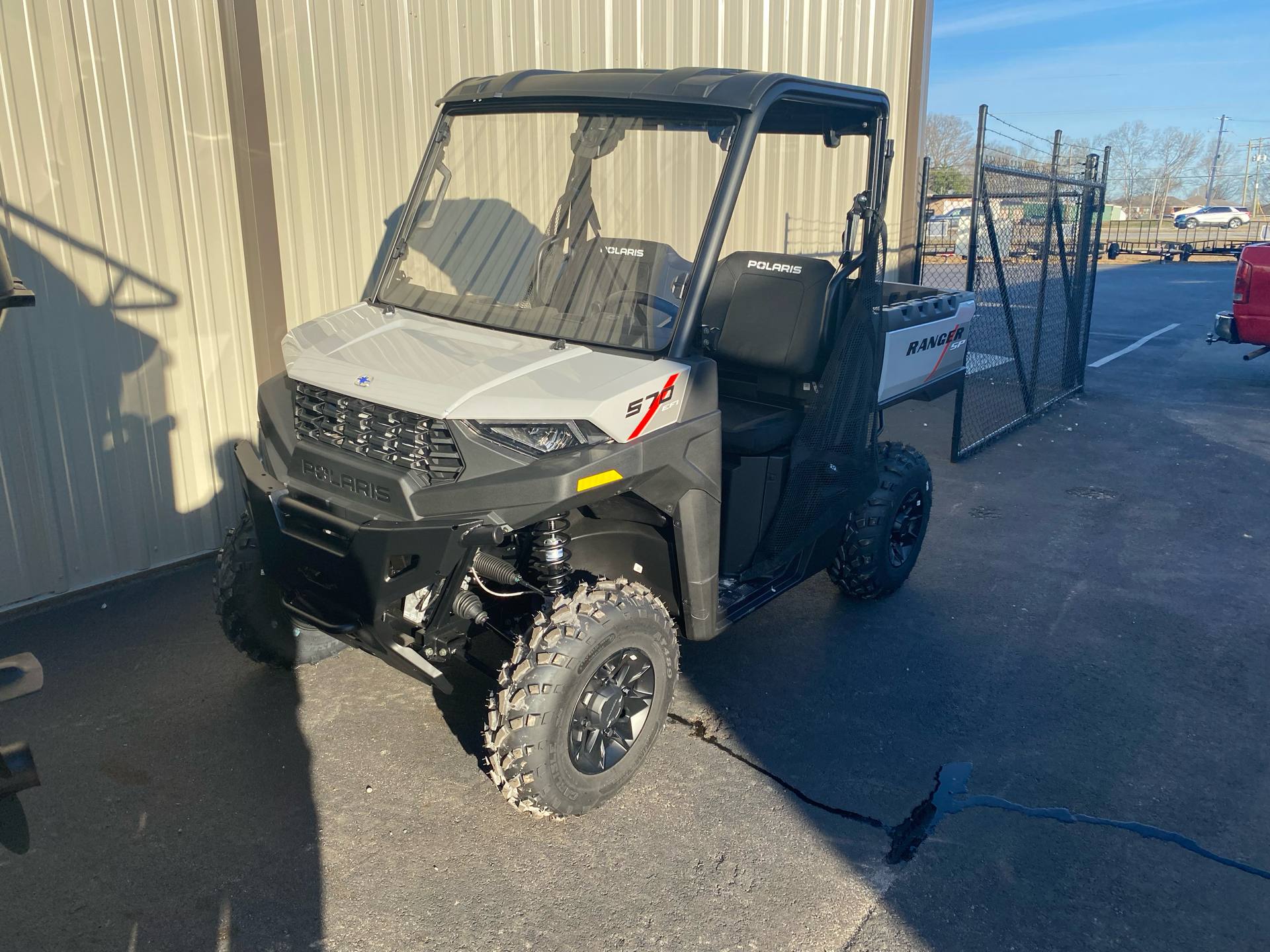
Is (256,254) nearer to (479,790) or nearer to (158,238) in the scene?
(158,238)

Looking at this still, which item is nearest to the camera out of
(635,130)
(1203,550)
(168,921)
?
(168,921)

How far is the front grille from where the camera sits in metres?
3.00

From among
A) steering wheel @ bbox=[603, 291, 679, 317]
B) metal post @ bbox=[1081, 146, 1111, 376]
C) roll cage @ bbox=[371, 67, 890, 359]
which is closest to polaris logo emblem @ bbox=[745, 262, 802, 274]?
roll cage @ bbox=[371, 67, 890, 359]

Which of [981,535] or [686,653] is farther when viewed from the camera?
[981,535]

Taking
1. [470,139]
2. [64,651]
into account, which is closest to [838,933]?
[470,139]

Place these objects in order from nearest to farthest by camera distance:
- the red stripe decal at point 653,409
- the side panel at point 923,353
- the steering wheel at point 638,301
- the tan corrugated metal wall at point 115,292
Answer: the red stripe decal at point 653,409 < the steering wheel at point 638,301 < the tan corrugated metal wall at point 115,292 < the side panel at point 923,353

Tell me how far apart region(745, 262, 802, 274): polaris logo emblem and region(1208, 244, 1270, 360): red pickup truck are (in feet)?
26.6

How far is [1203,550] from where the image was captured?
5.88 metres

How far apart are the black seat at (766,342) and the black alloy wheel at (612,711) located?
3.46 ft

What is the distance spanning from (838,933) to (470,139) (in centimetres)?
310

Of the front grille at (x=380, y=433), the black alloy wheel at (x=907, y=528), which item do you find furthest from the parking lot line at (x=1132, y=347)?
the front grille at (x=380, y=433)

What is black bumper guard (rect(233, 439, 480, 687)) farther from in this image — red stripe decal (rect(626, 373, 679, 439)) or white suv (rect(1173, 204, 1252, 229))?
white suv (rect(1173, 204, 1252, 229))

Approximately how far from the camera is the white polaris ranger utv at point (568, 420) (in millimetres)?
3014

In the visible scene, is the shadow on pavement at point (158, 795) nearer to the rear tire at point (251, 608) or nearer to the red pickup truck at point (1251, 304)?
the rear tire at point (251, 608)
